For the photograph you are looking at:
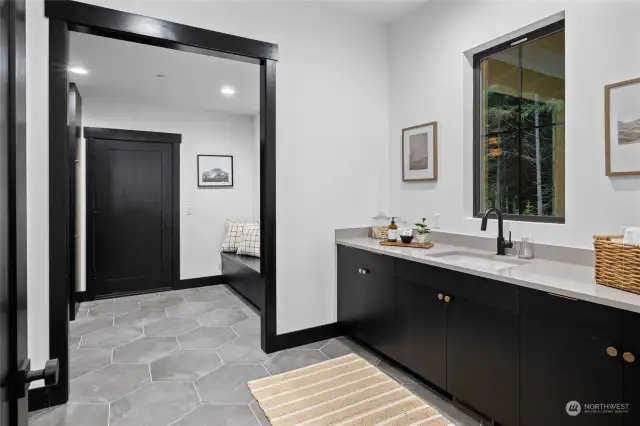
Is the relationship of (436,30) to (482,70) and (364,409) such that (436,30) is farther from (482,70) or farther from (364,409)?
(364,409)

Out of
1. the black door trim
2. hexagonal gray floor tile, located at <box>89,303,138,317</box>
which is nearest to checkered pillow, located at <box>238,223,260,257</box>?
hexagonal gray floor tile, located at <box>89,303,138,317</box>

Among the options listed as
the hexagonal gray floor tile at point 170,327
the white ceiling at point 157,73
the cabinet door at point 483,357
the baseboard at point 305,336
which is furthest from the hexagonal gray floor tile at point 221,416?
the white ceiling at point 157,73

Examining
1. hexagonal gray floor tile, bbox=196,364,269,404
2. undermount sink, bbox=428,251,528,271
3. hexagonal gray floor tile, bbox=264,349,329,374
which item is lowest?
hexagonal gray floor tile, bbox=196,364,269,404

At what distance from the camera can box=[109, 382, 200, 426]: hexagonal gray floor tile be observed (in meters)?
2.11

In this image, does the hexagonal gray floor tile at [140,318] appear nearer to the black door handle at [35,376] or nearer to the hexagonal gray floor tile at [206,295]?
the hexagonal gray floor tile at [206,295]

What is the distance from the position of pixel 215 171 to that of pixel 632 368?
5.19 meters

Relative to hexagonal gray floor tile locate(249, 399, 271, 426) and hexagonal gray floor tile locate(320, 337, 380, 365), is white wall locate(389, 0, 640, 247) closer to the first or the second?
hexagonal gray floor tile locate(320, 337, 380, 365)

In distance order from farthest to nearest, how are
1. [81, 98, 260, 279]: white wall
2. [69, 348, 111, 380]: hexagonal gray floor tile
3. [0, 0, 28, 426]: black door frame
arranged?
[81, 98, 260, 279]: white wall, [69, 348, 111, 380]: hexagonal gray floor tile, [0, 0, 28, 426]: black door frame

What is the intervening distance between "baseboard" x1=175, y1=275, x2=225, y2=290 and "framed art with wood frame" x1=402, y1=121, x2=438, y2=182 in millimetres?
3417

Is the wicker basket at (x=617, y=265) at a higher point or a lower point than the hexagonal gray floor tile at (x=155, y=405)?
higher

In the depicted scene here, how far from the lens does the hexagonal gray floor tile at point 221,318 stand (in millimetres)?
3777

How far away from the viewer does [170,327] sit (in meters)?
3.68

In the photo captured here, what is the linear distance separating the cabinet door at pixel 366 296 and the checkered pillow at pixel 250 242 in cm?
206

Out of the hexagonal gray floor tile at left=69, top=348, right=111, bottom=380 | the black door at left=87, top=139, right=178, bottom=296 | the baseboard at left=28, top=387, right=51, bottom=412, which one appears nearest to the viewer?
the baseboard at left=28, top=387, right=51, bottom=412
